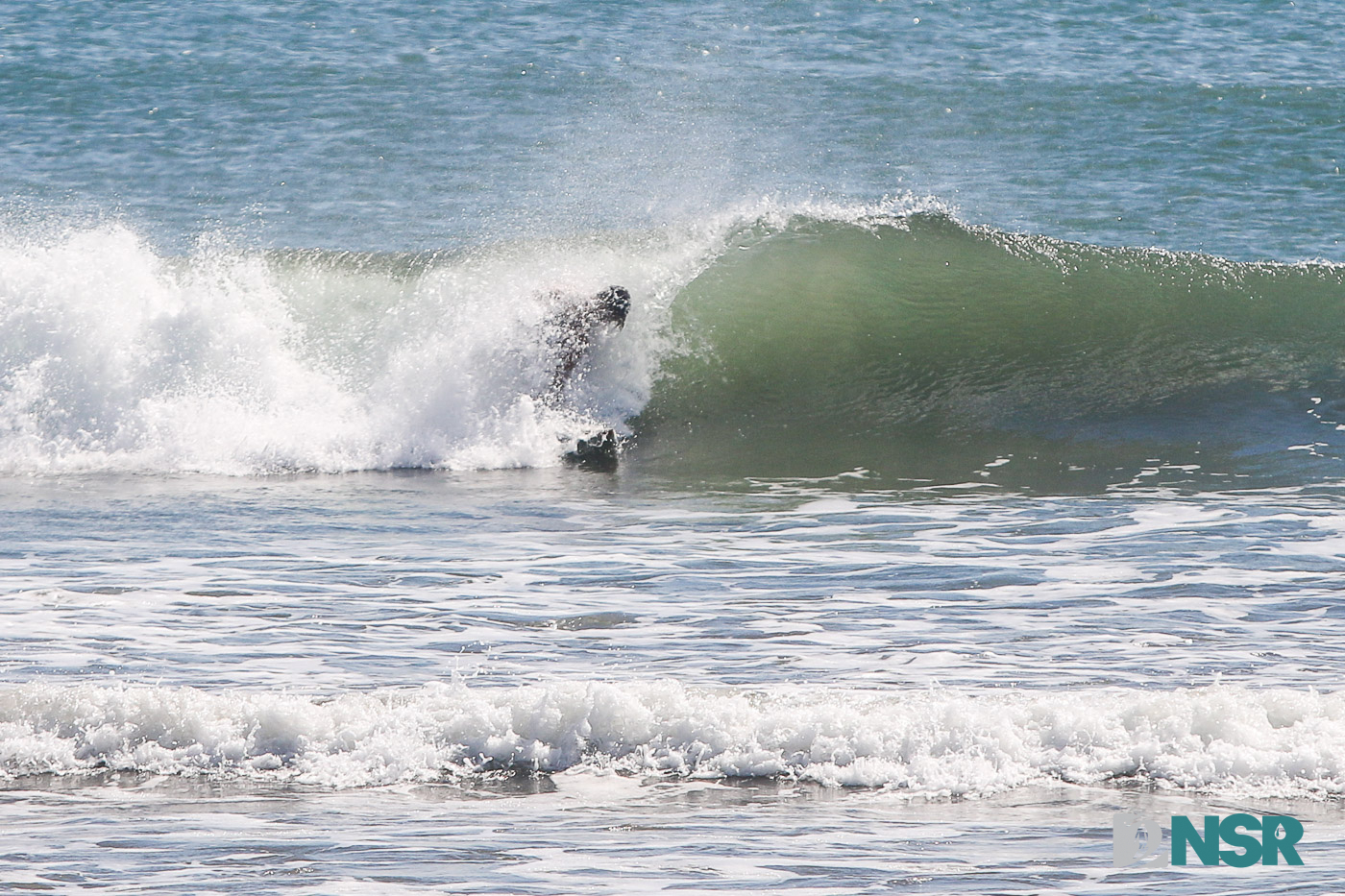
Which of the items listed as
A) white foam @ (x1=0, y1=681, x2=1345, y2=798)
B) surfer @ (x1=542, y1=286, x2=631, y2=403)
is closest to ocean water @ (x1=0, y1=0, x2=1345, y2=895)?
white foam @ (x1=0, y1=681, x2=1345, y2=798)

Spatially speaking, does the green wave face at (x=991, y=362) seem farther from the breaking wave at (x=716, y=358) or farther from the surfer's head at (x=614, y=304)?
the surfer's head at (x=614, y=304)

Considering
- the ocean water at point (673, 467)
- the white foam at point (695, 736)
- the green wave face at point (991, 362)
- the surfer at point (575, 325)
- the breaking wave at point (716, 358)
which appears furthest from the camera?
the surfer at point (575, 325)

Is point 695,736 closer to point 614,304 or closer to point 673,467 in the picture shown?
point 673,467

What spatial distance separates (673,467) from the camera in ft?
28.0

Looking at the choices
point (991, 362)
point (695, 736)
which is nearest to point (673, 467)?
point (991, 362)

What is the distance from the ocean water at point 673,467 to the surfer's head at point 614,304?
29 cm

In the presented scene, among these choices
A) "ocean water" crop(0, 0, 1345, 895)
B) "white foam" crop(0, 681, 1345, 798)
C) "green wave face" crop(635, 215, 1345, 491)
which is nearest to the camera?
"ocean water" crop(0, 0, 1345, 895)

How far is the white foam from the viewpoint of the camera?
13.2 feet

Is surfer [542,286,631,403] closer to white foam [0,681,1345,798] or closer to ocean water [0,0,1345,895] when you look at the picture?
ocean water [0,0,1345,895]

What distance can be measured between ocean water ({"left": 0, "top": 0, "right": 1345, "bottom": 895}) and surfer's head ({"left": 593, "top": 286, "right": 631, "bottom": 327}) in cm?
29

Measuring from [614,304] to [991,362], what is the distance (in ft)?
9.01

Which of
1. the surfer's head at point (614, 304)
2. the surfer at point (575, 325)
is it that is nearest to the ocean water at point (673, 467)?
the surfer at point (575, 325)

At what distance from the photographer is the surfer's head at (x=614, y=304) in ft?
32.7

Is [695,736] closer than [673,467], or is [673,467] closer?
[695,736]
